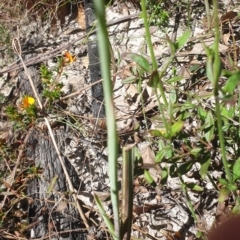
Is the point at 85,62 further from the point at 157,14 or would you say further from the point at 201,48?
the point at 201,48

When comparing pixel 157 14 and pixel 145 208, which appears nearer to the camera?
pixel 145 208

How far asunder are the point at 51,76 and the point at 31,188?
1.67ft

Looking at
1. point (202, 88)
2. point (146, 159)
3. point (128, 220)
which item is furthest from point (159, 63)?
point (128, 220)

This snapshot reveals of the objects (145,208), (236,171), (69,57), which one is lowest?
(145,208)

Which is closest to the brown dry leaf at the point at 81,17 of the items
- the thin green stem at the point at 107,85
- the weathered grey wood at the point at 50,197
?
the weathered grey wood at the point at 50,197

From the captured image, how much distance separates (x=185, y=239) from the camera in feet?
5.46

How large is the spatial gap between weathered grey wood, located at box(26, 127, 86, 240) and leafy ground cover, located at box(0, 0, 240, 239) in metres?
0.04

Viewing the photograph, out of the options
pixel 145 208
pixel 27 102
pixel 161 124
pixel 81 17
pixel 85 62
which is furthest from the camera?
pixel 81 17

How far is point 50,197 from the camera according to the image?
5.99ft

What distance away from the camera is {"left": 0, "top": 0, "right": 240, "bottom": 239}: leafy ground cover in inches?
56.2

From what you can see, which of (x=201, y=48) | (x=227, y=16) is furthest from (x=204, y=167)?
(x=227, y=16)

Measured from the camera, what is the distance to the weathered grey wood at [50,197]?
1.76 metres

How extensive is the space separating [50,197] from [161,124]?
0.59 m

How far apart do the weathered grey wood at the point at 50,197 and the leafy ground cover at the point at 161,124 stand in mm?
38
